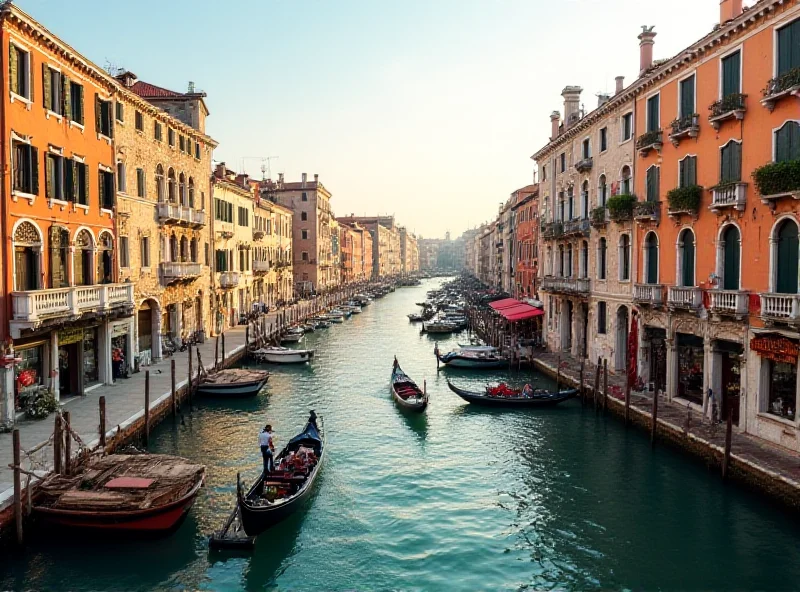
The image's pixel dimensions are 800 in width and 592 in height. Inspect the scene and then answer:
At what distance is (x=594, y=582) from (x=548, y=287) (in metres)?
23.7

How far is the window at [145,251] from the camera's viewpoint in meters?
29.2

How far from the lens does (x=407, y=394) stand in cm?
Result: 2595

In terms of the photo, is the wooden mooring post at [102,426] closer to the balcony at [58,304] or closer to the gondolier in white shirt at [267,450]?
the balcony at [58,304]

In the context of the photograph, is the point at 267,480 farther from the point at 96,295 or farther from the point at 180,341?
the point at 180,341

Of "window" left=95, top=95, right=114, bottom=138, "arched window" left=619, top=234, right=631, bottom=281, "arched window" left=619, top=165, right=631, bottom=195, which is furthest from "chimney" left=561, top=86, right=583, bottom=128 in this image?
"window" left=95, top=95, right=114, bottom=138

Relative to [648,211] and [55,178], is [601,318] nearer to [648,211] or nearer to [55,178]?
[648,211]

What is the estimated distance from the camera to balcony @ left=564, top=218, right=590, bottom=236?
1158 inches

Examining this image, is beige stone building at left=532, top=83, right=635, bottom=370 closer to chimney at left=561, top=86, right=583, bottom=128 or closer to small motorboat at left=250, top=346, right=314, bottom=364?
chimney at left=561, top=86, right=583, bottom=128

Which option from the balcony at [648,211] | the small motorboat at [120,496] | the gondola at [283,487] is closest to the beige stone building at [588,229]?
the balcony at [648,211]

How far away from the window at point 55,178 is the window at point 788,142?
67.4ft

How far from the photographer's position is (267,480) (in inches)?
593

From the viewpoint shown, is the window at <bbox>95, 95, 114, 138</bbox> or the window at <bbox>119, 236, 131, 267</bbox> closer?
the window at <bbox>95, 95, 114, 138</bbox>

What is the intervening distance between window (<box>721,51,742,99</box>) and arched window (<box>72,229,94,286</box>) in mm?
20834

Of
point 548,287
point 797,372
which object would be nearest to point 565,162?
point 548,287
